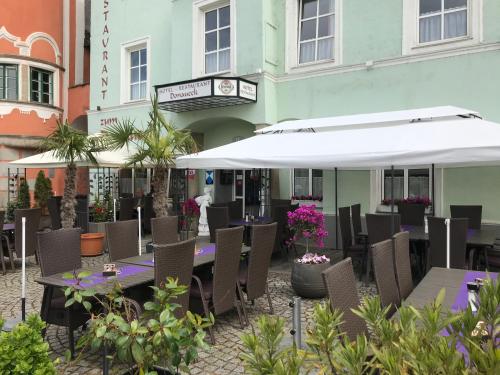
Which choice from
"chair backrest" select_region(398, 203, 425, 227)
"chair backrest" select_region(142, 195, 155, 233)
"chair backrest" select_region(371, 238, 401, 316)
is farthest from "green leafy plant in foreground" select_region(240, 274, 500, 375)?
"chair backrest" select_region(142, 195, 155, 233)

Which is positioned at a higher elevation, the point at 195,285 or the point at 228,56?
the point at 228,56

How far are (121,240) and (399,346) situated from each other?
14.0 ft

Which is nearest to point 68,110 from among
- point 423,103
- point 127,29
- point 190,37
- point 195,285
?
point 127,29

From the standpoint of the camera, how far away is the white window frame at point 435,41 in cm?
809

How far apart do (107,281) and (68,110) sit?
1500cm

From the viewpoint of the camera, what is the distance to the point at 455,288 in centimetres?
343

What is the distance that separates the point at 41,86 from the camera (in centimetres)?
1623

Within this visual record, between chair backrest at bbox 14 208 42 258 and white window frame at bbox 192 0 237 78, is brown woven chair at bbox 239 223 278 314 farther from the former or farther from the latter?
white window frame at bbox 192 0 237 78

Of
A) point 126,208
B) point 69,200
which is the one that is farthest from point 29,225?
point 126,208

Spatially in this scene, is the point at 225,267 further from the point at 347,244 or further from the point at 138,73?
the point at 138,73

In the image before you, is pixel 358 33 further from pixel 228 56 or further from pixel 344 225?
pixel 344 225

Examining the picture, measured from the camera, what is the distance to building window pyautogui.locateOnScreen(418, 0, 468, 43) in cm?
845

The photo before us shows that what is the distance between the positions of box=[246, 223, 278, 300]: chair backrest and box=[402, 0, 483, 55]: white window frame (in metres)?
5.96

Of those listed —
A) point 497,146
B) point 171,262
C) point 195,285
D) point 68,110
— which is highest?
point 68,110
